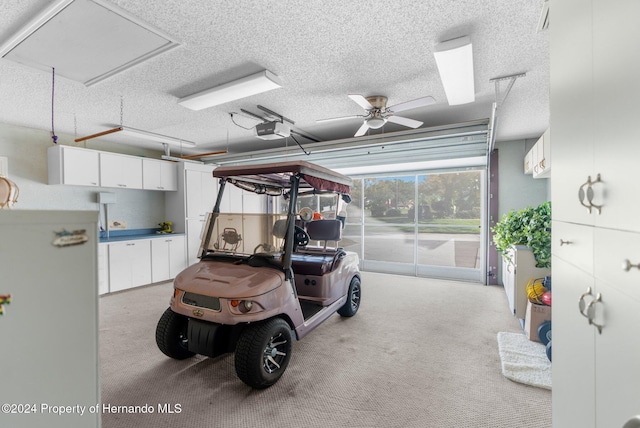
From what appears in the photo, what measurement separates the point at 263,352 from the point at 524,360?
233 centimetres

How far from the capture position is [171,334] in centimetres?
251

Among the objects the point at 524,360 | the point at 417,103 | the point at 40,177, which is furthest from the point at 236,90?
the point at 40,177

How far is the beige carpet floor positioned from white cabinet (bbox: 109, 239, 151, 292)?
1263 millimetres

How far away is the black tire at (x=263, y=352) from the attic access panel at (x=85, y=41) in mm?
2296

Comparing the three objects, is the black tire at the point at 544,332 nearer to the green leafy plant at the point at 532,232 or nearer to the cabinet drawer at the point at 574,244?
the green leafy plant at the point at 532,232

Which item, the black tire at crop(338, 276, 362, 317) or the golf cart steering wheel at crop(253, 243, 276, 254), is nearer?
the golf cart steering wheel at crop(253, 243, 276, 254)

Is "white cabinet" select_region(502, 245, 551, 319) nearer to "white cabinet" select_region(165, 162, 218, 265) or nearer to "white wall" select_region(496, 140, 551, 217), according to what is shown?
"white wall" select_region(496, 140, 551, 217)

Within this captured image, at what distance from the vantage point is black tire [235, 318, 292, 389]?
2.09 metres

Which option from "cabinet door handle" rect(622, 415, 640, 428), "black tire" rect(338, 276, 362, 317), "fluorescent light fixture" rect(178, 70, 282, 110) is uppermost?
"fluorescent light fixture" rect(178, 70, 282, 110)

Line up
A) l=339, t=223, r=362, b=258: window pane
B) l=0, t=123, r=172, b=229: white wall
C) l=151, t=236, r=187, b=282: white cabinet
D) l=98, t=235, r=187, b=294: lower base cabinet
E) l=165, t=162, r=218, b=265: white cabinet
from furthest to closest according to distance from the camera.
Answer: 1. l=339, t=223, r=362, b=258: window pane
2. l=165, t=162, r=218, b=265: white cabinet
3. l=151, t=236, r=187, b=282: white cabinet
4. l=98, t=235, r=187, b=294: lower base cabinet
5. l=0, t=123, r=172, b=229: white wall

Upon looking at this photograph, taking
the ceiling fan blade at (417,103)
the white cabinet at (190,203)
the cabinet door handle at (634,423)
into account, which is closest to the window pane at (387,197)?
the white cabinet at (190,203)

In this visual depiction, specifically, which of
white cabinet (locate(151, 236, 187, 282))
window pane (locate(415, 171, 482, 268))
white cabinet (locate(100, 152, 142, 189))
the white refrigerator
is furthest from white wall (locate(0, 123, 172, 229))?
window pane (locate(415, 171, 482, 268))

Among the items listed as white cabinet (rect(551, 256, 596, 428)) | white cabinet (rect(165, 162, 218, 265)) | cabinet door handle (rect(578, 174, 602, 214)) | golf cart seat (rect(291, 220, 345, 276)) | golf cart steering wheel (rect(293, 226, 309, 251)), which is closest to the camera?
cabinet door handle (rect(578, 174, 602, 214))

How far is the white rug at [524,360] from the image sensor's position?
2.29m
